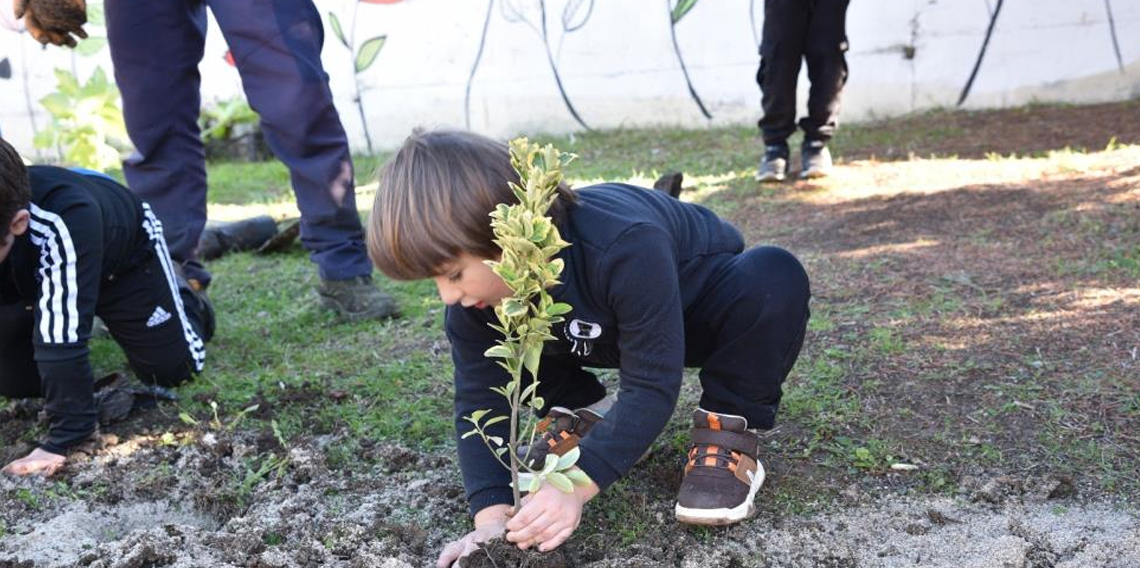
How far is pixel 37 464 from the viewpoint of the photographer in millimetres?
2666

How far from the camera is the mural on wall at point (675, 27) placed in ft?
24.3

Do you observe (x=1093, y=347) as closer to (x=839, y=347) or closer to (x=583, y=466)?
(x=839, y=347)

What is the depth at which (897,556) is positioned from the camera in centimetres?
203

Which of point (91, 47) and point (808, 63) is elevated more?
point (91, 47)

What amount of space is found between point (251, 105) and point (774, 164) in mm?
2666

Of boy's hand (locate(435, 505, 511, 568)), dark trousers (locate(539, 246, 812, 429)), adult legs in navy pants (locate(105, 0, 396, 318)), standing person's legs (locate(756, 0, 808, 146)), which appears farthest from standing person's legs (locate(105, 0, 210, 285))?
standing person's legs (locate(756, 0, 808, 146))

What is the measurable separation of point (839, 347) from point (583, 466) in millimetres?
1329

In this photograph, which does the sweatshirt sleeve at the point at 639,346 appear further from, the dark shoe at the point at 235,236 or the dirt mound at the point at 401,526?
the dark shoe at the point at 235,236

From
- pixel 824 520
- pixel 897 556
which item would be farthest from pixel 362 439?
pixel 897 556

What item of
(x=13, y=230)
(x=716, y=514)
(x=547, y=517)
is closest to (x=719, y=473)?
(x=716, y=514)

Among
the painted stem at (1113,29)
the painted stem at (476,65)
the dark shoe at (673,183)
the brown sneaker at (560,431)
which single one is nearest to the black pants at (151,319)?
the brown sneaker at (560,431)

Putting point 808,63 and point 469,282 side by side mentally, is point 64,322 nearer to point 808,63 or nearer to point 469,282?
point 469,282

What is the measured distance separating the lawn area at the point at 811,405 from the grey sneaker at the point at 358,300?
51 mm

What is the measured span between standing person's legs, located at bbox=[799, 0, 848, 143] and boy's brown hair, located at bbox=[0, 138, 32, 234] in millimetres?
3535
